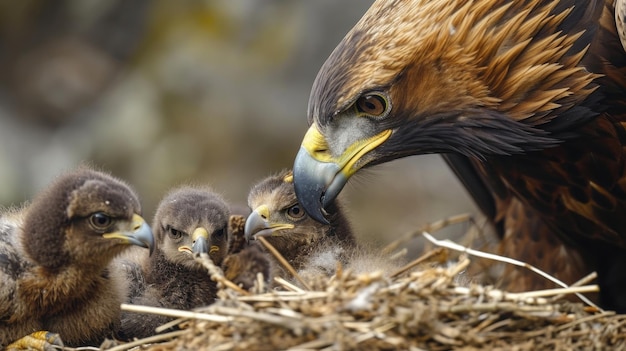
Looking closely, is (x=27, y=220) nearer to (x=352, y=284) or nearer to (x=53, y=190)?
(x=53, y=190)

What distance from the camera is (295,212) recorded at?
387cm

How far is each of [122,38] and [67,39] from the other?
61cm

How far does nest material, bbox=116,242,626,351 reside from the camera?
2.67 meters

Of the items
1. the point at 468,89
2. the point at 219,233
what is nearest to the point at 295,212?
the point at 219,233

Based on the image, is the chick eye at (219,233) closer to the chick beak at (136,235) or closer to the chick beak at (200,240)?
the chick beak at (200,240)

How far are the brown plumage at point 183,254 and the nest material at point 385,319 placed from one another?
624 millimetres

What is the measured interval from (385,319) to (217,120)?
5.85 meters

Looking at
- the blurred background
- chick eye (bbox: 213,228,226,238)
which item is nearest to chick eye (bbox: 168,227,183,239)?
chick eye (bbox: 213,228,226,238)

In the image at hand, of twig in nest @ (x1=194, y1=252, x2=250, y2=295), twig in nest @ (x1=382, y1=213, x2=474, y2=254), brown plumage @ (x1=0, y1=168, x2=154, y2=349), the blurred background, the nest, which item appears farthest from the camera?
the blurred background

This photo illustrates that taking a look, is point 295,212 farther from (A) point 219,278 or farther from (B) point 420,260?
(A) point 219,278

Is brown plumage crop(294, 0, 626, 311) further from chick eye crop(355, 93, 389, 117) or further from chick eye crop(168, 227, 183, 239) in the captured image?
chick eye crop(168, 227, 183, 239)

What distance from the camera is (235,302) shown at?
2816 millimetres

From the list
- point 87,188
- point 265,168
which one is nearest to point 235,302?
point 87,188

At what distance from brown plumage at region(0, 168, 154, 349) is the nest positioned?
0.43 m
